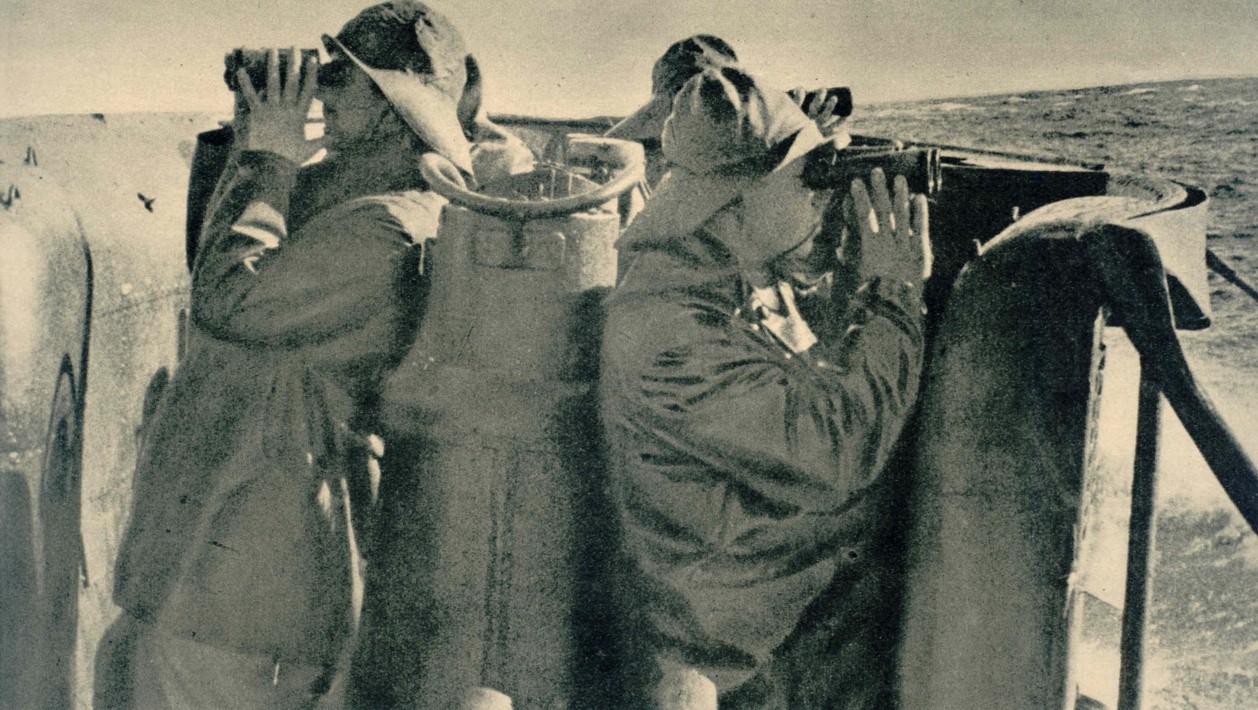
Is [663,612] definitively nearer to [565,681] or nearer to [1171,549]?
[565,681]

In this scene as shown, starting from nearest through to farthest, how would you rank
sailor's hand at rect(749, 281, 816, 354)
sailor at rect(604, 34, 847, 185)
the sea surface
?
sailor's hand at rect(749, 281, 816, 354) → sailor at rect(604, 34, 847, 185) → the sea surface

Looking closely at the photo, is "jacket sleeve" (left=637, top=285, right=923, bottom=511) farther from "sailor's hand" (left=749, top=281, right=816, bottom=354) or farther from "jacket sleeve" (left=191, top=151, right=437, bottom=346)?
"jacket sleeve" (left=191, top=151, right=437, bottom=346)

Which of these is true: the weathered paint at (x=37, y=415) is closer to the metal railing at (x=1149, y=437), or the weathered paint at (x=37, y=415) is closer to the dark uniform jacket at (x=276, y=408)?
the dark uniform jacket at (x=276, y=408)

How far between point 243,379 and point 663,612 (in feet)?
4.27

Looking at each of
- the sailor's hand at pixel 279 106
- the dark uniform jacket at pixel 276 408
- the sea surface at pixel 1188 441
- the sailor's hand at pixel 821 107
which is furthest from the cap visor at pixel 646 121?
the sea surface at pixel 1188 441

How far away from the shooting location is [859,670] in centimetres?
354

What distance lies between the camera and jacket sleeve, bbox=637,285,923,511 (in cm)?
329

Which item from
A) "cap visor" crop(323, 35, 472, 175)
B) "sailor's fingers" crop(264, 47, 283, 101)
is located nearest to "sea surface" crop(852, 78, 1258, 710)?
"cap visor" crop(323, 35, 472, 175)

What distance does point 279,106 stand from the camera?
3793 millimetres

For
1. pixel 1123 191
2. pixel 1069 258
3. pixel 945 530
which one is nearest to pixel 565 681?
pixel 945 530

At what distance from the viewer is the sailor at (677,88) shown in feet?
13.5

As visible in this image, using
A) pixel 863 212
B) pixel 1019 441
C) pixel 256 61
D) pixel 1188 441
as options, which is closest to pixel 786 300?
pixel 863 212

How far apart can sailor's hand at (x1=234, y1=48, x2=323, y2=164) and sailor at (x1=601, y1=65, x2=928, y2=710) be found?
987 mm

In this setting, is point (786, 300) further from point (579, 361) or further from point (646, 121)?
point (646, 121)
